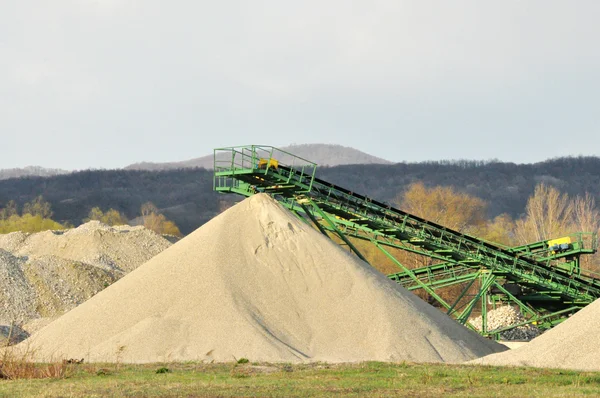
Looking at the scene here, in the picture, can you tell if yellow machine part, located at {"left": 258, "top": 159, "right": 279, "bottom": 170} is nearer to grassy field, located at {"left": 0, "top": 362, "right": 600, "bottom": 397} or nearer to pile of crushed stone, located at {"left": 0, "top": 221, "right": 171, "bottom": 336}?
grassy field, located at {"left": 0, "top": 362, "right": 600, "bottom": 397}

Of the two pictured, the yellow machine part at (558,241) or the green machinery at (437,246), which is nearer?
the green machinery at (437,246)

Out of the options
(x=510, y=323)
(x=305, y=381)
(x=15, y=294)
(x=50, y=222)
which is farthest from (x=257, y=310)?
(x=50, y=222)

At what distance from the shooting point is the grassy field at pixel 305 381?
533 inches

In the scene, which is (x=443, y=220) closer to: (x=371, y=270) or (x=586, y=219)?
A: (x=586, y=219)

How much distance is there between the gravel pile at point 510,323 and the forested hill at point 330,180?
105 metres

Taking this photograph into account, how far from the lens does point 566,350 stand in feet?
62.4

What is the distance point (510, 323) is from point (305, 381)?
2278 centimetres

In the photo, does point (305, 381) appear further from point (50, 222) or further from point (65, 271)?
point (50, 222)

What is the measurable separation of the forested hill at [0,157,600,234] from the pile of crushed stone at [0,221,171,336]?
286ft

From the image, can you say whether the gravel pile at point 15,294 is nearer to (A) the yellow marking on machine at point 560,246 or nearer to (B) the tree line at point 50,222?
(A) the yellow marking on machine at point 560,246

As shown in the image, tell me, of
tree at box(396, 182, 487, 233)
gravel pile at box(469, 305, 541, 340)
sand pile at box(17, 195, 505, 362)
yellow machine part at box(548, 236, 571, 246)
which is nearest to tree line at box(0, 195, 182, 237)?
tree at box(396, 182, 487, 233)

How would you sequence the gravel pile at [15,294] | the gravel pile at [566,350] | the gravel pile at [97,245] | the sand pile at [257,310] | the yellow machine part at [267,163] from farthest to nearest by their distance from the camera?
the gravel pile at [97,245] < the gravel pile at [15,294] < the yellow machine part at [267,163] < the sand pile at [257,310] < the gravel pile at [566,350]

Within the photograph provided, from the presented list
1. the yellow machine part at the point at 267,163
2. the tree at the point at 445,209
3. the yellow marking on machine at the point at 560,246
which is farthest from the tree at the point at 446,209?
the yellow machine part at the point at 267,163

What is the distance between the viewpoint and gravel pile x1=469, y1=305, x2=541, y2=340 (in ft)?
117
